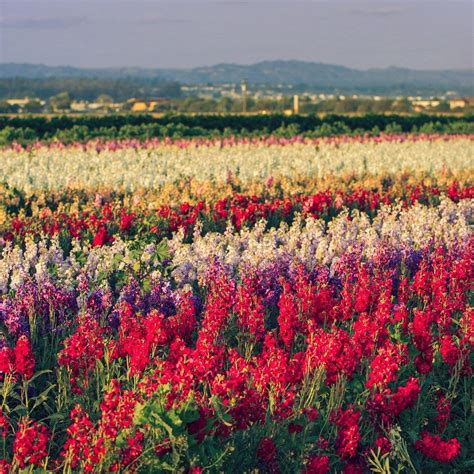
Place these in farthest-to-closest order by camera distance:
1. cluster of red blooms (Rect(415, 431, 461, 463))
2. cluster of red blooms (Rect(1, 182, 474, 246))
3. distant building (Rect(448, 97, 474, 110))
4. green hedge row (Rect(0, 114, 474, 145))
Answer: distant building (Rect(448, 97, 474, 110)), green hedge row (Rect(0, 114, 474, 145)), cluster of red blooms (Rect(1, 182, 474, 246)), cluster of red blooms (Rect(415, 431, 461, 463))

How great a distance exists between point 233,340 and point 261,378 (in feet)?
6.15

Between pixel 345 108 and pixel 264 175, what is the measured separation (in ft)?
170

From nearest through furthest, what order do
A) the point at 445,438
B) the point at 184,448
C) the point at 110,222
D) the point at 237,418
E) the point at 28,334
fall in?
1. the point at 184,448
2. the point at 237,418
3. the point at 445,438
4. the point at 28,334
5. the point at 110,222

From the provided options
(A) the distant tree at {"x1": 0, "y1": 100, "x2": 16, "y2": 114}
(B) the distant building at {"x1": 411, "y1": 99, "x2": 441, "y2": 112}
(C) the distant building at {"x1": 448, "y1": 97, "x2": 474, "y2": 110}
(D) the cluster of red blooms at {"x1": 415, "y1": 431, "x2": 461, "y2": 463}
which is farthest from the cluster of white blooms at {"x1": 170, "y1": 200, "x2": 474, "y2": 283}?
(C) the distant building at {"x1": 448, "y1": 97, "x2": 474, "y2": 110}

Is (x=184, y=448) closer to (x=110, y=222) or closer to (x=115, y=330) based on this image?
(x=115, y=330)

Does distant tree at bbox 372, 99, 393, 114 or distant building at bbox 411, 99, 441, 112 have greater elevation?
distant tree at bbox 372, 99, 393, 114

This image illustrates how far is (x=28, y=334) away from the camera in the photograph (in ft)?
20.1

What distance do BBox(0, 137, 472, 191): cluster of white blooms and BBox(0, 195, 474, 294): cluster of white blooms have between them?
4.50m

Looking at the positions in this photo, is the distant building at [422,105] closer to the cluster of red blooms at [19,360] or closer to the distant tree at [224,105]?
the distant tree at [224,105]

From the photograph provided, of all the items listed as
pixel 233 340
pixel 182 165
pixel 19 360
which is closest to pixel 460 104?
pixel 182 165

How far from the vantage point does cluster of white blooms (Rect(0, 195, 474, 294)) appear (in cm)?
738

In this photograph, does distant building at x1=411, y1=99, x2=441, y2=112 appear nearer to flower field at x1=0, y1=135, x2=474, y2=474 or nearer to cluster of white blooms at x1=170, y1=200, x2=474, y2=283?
cluster of white blooms at x1=170, y1=200, x2=474, y2=283

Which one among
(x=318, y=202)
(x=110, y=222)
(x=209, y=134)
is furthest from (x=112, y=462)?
(x=209, y=134)

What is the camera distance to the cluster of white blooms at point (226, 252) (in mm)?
7379
